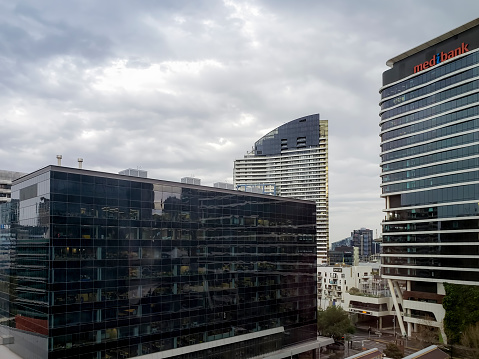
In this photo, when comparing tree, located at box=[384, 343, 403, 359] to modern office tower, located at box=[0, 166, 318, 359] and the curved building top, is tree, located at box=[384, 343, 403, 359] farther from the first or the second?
the curved building top

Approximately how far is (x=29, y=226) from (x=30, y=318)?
10.5 meters

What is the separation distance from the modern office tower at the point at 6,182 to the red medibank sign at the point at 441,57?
396ft

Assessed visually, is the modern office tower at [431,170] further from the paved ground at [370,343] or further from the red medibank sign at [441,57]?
the paved ground at [370,343]

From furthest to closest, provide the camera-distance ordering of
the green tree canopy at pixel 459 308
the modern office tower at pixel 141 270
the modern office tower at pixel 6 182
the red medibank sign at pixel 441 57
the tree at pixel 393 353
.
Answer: the modern office tower at pixel 6 182 < the red medibank sign at pixel 441 57 < the green tree canopy at pixel 459 308 < the tree at pixel 393 353 < the modern office tower at pixel 141 270

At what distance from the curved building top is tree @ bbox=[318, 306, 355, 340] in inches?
2054

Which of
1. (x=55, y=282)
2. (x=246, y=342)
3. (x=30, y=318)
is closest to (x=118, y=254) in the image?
(x=55, y=282)

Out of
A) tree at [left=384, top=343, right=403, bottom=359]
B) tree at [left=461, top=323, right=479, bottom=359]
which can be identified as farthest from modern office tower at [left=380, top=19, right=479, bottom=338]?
tree at [left=384, top=343, right=403, bottom=359]

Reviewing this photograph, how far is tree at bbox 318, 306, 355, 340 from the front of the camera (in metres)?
87.4

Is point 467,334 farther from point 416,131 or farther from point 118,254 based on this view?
point 118,254

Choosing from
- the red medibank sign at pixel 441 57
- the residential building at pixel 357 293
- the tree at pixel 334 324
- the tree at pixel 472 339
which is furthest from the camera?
the residential building at pixel 357 293

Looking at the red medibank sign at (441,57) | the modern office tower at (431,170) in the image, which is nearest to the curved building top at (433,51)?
the red medibank sign at (441,57)

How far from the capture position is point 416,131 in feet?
306

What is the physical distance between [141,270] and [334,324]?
161 ft

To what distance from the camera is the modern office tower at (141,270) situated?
48812mm
